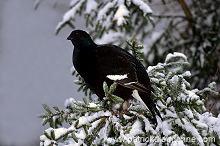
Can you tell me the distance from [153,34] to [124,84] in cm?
297

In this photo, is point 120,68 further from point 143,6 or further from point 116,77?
point 143,6

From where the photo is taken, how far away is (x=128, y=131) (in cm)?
232

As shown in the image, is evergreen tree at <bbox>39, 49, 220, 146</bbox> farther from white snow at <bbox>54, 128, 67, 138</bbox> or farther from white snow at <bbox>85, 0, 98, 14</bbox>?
white snow at <bbox>85, 0, 98, 14</bbox>

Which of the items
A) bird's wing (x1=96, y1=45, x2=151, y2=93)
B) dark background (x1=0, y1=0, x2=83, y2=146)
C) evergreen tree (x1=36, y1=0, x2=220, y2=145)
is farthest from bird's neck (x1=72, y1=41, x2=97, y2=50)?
dark background (x1=0, y1=0, x2=83, y2=146)

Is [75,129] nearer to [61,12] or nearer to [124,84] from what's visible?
[124,84]

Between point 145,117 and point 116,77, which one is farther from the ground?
point 116,77

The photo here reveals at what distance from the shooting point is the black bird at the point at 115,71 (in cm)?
300

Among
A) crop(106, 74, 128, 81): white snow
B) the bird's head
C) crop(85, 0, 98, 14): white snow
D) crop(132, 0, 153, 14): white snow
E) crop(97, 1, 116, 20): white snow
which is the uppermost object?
crop(85, 0, 98, 14): white snow

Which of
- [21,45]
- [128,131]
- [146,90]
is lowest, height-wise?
[128,131]

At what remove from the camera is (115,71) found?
120 inches

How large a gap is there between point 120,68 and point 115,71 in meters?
0.05

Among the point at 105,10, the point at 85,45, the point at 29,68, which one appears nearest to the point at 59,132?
the point at 85,45

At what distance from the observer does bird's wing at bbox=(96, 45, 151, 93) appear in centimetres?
304

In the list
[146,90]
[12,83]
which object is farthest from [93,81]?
[12,83]
